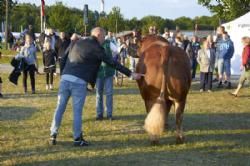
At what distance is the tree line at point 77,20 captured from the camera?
187ft

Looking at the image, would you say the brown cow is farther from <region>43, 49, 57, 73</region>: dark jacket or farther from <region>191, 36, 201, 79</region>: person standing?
<region>191, 36, 201, 79</region>: person standing

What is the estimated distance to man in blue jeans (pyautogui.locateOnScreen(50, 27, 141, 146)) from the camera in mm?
8188

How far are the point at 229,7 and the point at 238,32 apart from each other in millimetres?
9906

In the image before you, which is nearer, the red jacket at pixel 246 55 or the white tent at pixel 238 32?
the red jacket at pixel 246 55

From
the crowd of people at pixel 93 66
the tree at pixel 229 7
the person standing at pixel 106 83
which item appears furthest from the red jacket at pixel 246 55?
the tree at pixel 229 7

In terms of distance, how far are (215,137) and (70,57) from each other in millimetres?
3200

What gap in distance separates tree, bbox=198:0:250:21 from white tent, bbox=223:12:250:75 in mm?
8582

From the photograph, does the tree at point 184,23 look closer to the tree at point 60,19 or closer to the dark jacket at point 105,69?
the tree at point 60,19

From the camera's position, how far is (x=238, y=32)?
23.7m

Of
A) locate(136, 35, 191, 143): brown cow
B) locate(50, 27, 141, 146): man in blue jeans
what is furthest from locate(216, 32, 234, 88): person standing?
locate(50, 27, 141, 146): man in blue jeans

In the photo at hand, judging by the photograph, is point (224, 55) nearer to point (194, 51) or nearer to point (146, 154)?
point (194, 51)

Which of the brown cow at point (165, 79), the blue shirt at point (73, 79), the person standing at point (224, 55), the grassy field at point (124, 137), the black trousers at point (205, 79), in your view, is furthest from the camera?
the person standing at point (224, 55)

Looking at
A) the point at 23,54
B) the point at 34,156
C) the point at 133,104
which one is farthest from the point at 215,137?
the point at 23,54

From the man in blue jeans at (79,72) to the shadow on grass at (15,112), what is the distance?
3.06 m
